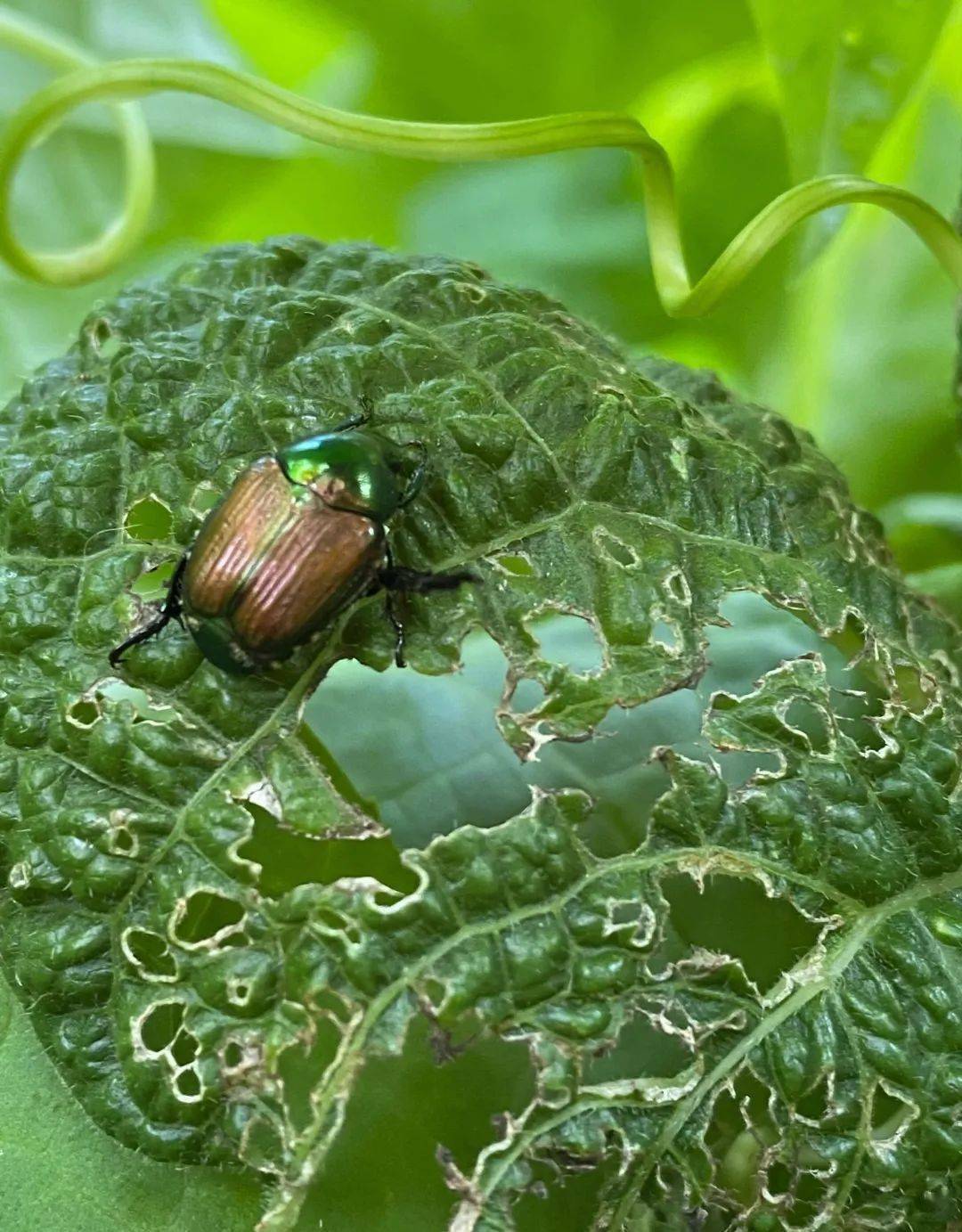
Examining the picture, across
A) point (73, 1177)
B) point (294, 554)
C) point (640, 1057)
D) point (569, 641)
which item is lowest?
point (73, 1177)

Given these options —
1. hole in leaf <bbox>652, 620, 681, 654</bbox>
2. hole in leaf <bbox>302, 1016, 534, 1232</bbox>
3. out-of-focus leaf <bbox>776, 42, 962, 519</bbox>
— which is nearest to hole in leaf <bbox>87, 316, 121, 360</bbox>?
hole in leaf <bbox>652, 620, 681, 654</bbox>

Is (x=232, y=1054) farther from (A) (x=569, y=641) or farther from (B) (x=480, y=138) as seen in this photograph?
(B) (x=480, y=138)

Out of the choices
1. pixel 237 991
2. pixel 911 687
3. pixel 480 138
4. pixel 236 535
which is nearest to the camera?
pixel 237 991

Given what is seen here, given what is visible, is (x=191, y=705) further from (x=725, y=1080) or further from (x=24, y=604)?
(x=725, y=1080)

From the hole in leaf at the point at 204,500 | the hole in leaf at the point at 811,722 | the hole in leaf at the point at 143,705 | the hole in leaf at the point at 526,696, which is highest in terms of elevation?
the hole in leaf at the point at 204,500

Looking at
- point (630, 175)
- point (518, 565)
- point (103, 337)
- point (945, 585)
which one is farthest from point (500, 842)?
point (630, 175)

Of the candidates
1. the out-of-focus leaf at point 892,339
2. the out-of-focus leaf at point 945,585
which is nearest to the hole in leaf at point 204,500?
the out-of-focus leaf at point 945,585

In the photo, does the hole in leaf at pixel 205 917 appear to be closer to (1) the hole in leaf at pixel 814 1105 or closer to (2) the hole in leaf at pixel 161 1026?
(2) the hole in leaf at pixel 161 1026
